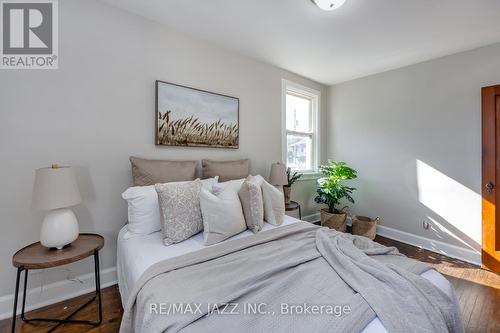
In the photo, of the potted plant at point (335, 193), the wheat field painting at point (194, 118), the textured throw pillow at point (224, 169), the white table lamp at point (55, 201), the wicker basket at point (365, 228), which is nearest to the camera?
the white table lamp at point (55, 201)

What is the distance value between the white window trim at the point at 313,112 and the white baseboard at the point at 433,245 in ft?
4.58

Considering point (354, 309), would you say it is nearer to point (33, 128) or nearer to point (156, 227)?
point (156, 227)

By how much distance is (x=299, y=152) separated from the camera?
3.56 meters

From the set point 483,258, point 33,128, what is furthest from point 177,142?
point 483,258

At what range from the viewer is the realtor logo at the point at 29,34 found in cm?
155

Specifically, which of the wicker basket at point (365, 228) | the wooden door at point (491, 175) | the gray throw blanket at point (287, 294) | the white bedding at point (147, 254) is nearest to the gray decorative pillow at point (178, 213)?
the white bedding at point (147, 254)

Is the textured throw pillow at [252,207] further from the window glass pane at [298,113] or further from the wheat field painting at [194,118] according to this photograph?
the window glass pane at [298,113]

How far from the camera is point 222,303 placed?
856mm

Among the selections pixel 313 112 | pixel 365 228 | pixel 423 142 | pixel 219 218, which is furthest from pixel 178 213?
pixel 423 142

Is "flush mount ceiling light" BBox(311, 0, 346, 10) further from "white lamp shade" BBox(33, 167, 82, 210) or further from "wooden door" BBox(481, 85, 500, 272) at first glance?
"white lamp shade" BBox(33, 167, 82, 210)

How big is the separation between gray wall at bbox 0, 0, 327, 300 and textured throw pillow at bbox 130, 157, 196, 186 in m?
0.18

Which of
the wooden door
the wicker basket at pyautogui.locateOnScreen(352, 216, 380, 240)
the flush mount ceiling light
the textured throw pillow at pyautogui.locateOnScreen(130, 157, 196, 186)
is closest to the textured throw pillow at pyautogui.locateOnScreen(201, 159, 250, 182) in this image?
the textured throw pillow at pyautogui.locateOnScreen(130, 157, 196, 186)

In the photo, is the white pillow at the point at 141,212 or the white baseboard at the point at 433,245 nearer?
the white pillow at the point at 141,212

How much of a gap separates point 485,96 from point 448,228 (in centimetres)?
158
